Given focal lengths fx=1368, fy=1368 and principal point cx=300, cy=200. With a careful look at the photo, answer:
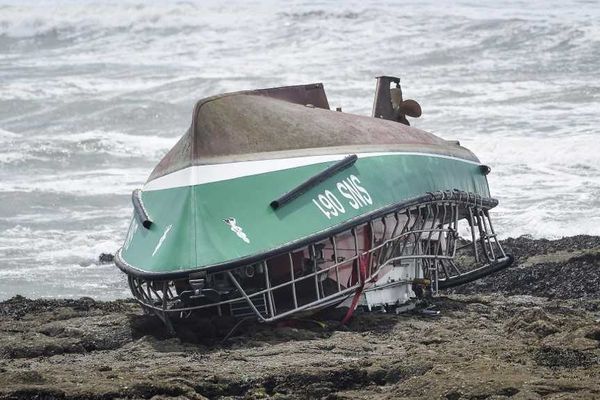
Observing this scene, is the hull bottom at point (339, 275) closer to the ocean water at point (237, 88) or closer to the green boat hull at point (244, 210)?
the green boat hull at point (244, 210)

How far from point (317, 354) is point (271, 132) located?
2.57m

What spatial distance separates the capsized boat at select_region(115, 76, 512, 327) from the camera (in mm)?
10438

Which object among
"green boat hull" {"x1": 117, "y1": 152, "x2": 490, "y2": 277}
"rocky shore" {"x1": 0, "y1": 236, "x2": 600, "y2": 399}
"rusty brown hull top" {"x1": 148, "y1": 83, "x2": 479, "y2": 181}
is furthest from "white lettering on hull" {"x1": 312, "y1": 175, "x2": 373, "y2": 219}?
"rocky shore" {"x1": 0, "y1": 236, "x2": 600, "y2": 399}

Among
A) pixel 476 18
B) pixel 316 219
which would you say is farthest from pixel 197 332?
pixel 476 18

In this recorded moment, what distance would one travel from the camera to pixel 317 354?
31.4 ft

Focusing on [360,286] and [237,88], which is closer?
[360,286]

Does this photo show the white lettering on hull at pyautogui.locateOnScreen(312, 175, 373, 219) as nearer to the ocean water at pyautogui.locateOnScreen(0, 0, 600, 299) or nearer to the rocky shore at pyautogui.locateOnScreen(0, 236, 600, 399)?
the rocky shore at pyautogui.locateOnScreen(0, 236, 600, 399)

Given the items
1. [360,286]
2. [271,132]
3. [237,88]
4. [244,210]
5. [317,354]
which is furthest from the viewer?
[237,88]

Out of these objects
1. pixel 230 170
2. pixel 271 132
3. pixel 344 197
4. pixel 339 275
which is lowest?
pixel 339 275

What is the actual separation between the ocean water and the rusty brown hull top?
4675 mm

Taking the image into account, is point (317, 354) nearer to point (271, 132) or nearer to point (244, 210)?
point (244, 210)

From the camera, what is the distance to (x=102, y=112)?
3825cm

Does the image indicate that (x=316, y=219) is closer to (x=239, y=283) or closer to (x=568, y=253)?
(x=239, y=283)

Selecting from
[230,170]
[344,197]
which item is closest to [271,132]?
[230,170]
